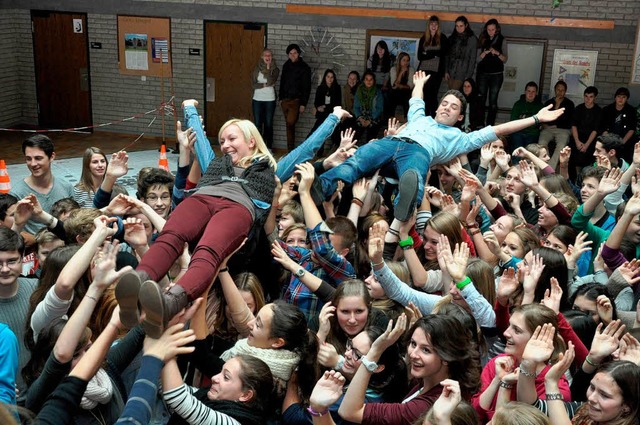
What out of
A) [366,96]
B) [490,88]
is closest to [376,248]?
[366,96]

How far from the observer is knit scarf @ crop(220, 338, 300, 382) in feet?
10.1

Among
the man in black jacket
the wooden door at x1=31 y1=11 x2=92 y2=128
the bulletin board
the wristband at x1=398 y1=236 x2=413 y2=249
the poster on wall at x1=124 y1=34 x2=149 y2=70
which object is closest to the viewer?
the wristband at x1=398 y1=236 x2=413 y2=249

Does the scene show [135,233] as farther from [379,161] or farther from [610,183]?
[610,183]

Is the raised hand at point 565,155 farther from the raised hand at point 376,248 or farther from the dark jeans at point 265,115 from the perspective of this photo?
the dark jeans at point 265,115

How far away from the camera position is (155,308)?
2732 millimetres

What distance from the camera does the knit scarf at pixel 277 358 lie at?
3.09 metres

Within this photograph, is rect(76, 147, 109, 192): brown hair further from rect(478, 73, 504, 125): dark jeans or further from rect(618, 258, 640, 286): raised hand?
rect(478, 73, 504, 125): dark jeans

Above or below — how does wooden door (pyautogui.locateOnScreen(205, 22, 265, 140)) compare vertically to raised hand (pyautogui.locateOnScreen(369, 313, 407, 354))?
above

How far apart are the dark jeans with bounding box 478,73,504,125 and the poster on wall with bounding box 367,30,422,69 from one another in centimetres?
109

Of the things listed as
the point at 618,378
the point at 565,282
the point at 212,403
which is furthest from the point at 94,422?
the point at 565,282

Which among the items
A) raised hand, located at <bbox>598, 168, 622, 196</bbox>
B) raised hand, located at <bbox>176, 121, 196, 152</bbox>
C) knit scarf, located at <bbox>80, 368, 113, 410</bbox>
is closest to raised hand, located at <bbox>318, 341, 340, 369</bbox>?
knit scarf, located at <bbox>80, 368, 113, 410</bbox>

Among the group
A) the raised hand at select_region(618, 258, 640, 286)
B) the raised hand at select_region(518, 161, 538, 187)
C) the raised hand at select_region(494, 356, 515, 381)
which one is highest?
the raised hand at select_region(518, 161, 538, 187)

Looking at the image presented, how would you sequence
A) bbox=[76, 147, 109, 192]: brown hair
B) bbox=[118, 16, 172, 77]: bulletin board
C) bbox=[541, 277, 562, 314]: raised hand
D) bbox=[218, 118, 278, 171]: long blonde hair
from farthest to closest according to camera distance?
bbox=[118, 16, 172, 77]: bulletin board, bbox=[76, 147, 109, 192]: brown hair, bbox=[218, 118, 278, 171]: long blonde hair, bbox=[541, 277, 562, 314]: raised hand

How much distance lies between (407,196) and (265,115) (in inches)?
301
